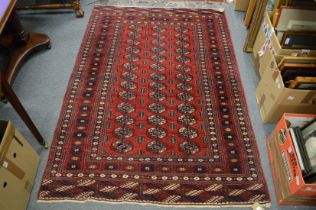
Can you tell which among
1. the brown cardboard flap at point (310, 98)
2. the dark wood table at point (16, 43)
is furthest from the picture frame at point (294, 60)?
the dark wood table at point (16, 43)

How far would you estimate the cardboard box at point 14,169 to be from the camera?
1.24 metres

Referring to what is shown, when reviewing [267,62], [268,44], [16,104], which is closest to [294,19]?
[268,44]

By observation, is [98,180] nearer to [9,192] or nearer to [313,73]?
[9,192]

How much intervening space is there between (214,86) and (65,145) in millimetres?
1108

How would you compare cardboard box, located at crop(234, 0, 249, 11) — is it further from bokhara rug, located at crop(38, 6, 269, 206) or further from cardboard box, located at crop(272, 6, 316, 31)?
cardboard box, located at crop(272, 6, 316, 31)

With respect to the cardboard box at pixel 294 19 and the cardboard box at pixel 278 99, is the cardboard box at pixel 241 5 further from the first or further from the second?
the cardboard box at pixel 278 99

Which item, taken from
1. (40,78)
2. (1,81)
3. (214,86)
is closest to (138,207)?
(1,81)

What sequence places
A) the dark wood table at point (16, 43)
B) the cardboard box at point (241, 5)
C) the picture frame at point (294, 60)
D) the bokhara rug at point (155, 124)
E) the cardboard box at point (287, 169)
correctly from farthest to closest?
the cardboard box at point (241, 5)
the dark wood table at point (16, 43)
the picture frame at point (294, 60)
the bokhara rug at point (155, 124)
the cardboard box at point (287, 169)

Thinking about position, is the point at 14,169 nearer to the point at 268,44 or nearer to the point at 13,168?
the point at 13,168

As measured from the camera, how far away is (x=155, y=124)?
1.84 meters

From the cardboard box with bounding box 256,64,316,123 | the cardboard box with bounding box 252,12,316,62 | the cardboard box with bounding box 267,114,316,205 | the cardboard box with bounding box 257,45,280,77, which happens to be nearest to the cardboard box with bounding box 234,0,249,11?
the cardboard box with bounding box 252,12,316,62

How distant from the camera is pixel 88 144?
1740 mm

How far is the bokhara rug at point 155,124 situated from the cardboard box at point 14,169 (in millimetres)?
117

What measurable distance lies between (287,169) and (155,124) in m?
0.81
